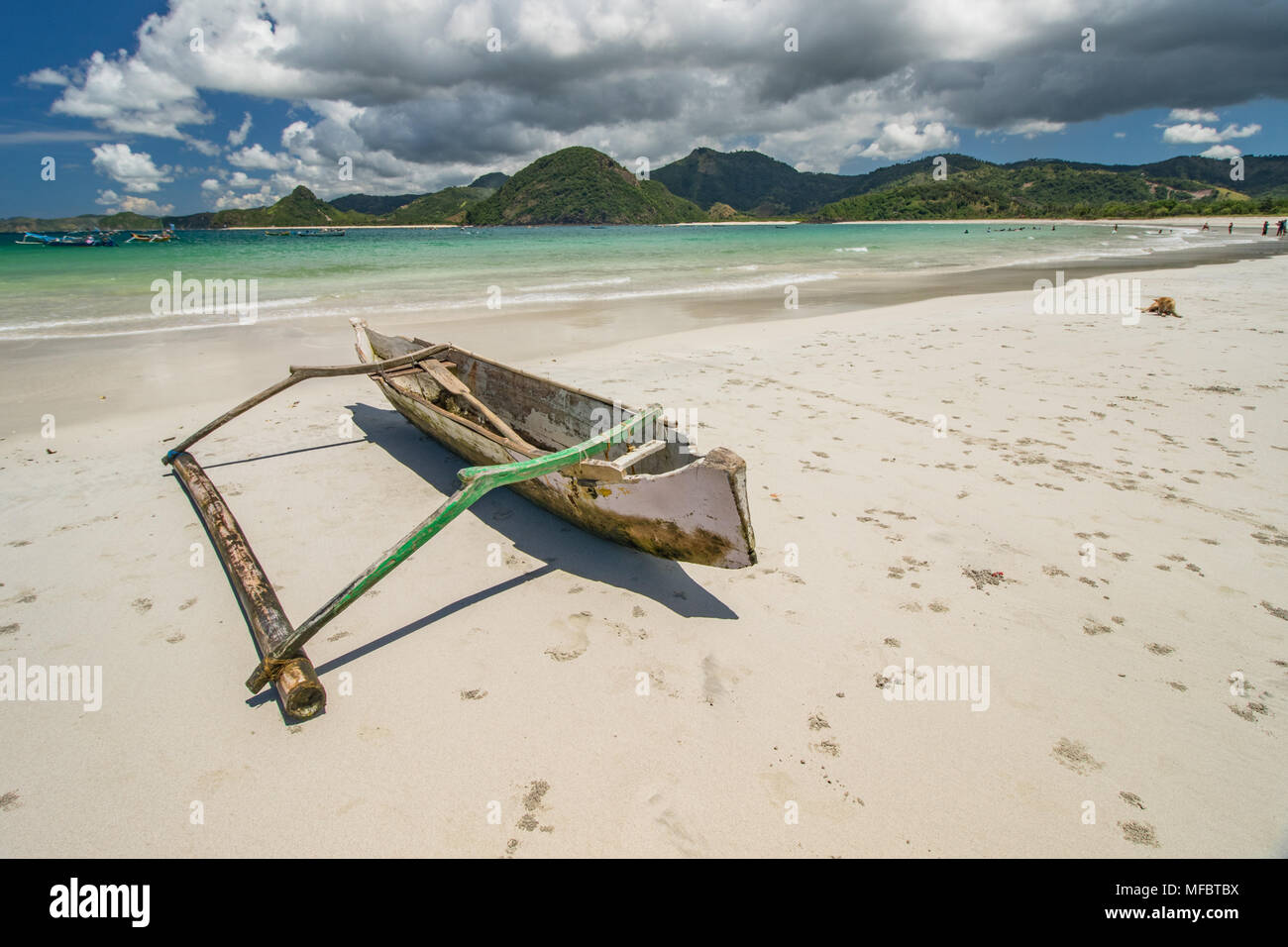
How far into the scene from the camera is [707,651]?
2.86 metres

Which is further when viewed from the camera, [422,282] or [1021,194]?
[1021,194]

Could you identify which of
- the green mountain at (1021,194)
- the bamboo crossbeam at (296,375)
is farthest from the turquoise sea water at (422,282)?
the green mountain at (1021,194)

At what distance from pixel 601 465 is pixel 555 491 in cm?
57

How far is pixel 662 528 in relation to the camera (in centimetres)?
302

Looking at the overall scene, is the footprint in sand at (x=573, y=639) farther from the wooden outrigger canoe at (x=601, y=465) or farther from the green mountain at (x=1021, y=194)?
the green mountain at (x=1021, y=194)

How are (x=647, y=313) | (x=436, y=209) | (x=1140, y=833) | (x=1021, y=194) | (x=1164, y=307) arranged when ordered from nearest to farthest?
(x=1140, y=833) → (x=1164, y=307) → (x=647, y=313) → (x=1021, y=194) → (x=436, y=209)

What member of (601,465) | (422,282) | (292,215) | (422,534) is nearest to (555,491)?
(601,465)

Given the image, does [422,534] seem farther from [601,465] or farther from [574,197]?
[574,197]

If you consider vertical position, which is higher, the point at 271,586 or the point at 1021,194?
the point at 1021,194

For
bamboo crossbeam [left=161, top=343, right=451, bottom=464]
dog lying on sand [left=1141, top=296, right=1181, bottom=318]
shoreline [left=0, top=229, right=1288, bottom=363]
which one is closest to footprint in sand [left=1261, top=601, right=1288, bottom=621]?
bamboo crossbeam [left=161, top=343, right=451, bottom=464]

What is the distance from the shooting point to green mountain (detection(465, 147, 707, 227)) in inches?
4943

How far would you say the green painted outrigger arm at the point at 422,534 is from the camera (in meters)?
2.55

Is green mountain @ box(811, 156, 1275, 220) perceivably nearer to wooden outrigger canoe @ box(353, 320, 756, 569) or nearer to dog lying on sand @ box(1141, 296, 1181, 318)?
dog lying on sand @ box(1141, 296, 1181, 318)
